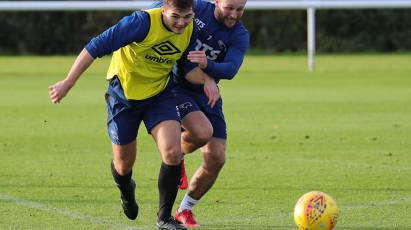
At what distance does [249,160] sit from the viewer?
12375mm

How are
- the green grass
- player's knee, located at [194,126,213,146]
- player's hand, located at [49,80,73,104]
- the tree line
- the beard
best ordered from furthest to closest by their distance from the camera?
the tree line → the green grass → the beard → player's knee, located at [194,126,213,146] → player's hand, located at [49,80,73,104]

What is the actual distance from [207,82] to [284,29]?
133 feet

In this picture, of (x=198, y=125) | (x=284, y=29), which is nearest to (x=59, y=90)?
(x=198, y=125)

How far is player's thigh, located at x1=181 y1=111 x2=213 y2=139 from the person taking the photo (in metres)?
8.23

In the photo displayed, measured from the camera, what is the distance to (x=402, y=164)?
39.0 ft

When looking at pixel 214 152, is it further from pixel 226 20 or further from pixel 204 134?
A: pixel 226 20

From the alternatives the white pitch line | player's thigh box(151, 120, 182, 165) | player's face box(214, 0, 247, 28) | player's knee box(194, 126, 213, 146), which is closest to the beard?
player's face box(214, 0, 247, 28)

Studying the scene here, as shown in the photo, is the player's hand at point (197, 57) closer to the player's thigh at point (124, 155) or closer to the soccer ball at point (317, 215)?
the player's thigh at point (124, 155)

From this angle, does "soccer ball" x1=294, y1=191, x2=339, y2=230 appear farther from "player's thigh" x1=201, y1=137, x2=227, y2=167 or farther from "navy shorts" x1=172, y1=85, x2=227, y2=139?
"navy shorts" x1=172, y1=85, x2=227, y2=139

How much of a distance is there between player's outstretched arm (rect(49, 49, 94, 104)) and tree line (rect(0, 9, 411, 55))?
130 feet

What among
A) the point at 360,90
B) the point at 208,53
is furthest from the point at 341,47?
the point at 208,53

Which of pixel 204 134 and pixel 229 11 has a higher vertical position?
pixel 229 11

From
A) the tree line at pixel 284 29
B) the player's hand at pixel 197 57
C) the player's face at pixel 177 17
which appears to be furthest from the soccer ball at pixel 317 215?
the tree line at pixel 284 29

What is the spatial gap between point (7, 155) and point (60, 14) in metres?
35.6
